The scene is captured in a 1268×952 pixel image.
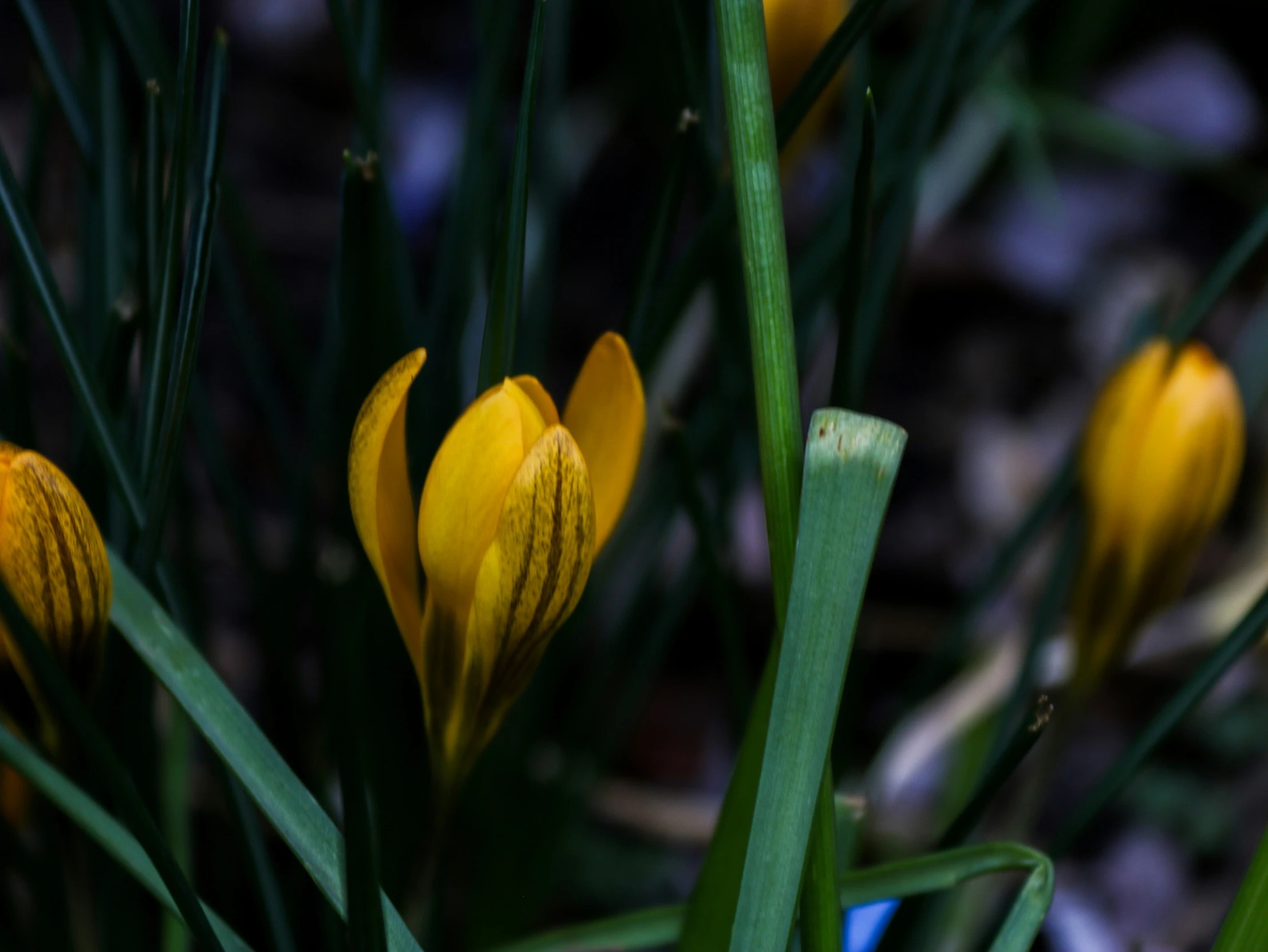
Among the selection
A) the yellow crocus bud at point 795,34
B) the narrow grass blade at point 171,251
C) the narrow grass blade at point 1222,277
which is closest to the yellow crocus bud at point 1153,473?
the narrow grass blade at point 1222,277

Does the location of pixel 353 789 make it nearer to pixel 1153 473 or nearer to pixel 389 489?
pixel 389 489

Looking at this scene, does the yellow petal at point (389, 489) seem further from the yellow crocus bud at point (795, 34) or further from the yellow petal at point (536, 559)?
the yellow crocus bud at point (795, 34)

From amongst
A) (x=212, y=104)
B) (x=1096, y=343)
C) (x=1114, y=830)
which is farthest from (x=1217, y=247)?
(x=212, y=104)

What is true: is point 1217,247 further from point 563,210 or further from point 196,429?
point 196,429

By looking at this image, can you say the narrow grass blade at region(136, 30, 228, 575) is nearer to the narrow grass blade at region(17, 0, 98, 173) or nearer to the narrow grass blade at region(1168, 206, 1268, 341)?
the narrow grass blade at region(17, 0, 98, 173)

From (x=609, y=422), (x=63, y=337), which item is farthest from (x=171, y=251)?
(x=609, y=422)

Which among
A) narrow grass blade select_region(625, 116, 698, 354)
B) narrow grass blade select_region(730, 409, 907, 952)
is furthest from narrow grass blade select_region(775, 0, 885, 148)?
narrow grass blade select_region(730, 409, 907, 952)
